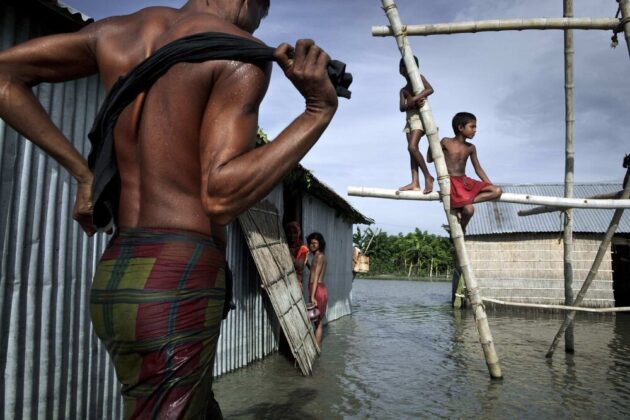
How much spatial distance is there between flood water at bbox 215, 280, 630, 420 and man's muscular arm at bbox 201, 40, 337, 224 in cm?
411

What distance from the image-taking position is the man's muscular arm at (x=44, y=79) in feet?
4.23

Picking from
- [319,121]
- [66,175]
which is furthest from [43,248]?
[319,121]

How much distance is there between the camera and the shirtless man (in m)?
1.12

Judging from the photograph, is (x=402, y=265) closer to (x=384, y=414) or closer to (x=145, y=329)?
(x=384, y=414)

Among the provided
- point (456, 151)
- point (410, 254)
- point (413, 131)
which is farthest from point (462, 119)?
point (410, 254)

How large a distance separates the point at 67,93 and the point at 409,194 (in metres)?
3.70

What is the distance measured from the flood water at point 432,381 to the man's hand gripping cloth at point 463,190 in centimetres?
225

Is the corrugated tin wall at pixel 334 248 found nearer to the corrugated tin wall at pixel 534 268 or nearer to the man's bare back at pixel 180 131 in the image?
the corrugated tin wall at pixel 534 268

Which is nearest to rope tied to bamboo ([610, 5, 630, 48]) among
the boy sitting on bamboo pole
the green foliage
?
the boy sitting on bamboo pole

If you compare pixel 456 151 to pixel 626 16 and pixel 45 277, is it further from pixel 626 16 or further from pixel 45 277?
pixel 45 277

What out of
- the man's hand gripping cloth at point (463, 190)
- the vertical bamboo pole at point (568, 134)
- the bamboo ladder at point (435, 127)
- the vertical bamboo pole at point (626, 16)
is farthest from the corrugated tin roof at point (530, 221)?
the man's hand gripping cloth at point (463, 190)

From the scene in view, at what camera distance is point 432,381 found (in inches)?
251

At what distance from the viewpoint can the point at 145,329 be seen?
1.14 meters

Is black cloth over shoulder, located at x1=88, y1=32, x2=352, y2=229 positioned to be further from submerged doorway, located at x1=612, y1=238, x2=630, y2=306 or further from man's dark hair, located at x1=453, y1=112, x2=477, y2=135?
submerged doorway, located at x1=612, y1=238, x2=630, y2=306
